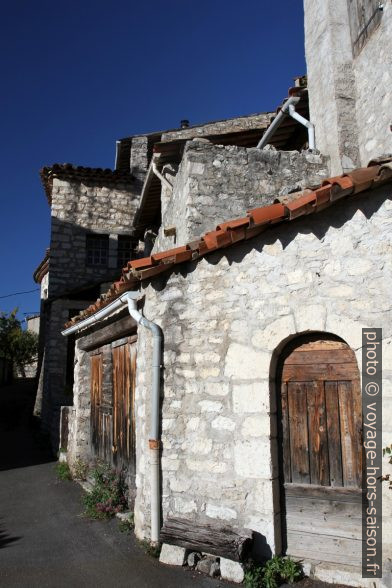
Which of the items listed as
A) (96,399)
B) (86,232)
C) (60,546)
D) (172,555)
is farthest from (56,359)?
(172,555)

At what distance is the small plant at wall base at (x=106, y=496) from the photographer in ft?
19.2

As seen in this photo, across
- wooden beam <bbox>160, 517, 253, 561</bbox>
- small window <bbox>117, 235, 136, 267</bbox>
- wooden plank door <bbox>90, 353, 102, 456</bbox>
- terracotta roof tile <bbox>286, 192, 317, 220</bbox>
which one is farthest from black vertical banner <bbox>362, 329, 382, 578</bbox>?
small window <bbox>117, 235, 136, 267</bbox>

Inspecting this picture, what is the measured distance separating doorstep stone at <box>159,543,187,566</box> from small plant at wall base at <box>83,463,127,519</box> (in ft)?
5.39

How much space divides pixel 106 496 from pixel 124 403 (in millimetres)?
1186

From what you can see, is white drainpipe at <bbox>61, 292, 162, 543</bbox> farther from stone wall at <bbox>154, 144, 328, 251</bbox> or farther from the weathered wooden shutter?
stone wall at <bbox>154, 144, 328, 251</bbox>

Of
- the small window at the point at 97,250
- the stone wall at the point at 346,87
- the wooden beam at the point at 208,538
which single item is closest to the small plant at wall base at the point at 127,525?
the wooden beam at the point at 208,538

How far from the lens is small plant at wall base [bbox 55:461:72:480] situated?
7832 mm

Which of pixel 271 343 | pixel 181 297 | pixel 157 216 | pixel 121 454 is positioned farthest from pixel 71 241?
pixel 271 343

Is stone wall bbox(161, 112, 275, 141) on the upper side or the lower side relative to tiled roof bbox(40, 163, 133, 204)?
upper

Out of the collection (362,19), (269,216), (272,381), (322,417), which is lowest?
(322,417)

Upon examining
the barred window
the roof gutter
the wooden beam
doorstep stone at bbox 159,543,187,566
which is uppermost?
the barred window

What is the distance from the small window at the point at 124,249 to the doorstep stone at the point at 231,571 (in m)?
10.5

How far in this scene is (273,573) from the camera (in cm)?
382

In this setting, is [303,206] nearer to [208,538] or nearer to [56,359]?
[208,538]
